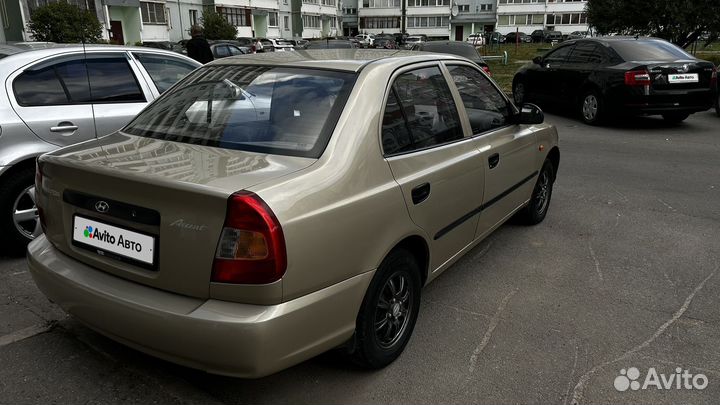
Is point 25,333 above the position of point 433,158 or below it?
below

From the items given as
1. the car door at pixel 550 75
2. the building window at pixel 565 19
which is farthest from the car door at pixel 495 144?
the building window at pixel 565 19

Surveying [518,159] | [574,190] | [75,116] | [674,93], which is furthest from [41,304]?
[674,93]

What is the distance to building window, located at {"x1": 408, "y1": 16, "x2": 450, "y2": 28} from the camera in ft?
280

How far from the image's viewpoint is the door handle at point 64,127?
415 cm

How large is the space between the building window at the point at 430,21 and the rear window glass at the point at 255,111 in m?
87.3

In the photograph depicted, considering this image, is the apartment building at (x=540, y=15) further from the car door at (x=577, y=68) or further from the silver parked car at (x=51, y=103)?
the silver parked car at (x=51, y=103)

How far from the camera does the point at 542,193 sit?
5012mm

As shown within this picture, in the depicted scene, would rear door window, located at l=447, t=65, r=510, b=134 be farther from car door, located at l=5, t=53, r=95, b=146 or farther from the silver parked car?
car door, located at l=5, t=53, r=95, b=146

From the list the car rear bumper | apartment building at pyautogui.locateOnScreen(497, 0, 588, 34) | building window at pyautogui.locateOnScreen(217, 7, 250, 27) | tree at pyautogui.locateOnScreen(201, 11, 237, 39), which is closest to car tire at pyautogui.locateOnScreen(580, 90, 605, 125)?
the car rear bumper

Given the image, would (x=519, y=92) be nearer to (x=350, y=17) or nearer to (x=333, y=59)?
(x=333, y=59)

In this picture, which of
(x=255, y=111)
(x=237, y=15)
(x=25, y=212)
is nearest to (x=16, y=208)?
(x=25, y=212)

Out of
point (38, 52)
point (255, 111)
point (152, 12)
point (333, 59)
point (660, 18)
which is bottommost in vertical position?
point (255, 111)

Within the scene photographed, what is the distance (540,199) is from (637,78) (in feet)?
17.2

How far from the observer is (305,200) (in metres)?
2.21
